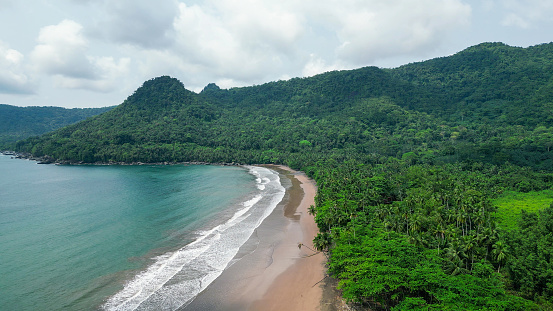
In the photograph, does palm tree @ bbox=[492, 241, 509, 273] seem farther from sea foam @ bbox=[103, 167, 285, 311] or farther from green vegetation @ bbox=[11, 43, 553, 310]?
sea foam @ bbox=[103, 167, 285, 311]

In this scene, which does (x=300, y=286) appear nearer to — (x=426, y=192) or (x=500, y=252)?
(x=500, y=252)

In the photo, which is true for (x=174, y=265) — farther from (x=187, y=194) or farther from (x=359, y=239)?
(x=187, y=194)

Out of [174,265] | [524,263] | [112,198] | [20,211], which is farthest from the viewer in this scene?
[112,198]

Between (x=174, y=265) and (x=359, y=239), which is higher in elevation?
(x=359, y=239)

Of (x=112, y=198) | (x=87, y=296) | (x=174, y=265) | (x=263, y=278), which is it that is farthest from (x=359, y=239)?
(x=112, y=198)

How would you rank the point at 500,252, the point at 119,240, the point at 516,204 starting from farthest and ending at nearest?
the point at 516,204, the point at 119,240, the point at 500,252

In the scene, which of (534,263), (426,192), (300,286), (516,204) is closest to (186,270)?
(300,286)

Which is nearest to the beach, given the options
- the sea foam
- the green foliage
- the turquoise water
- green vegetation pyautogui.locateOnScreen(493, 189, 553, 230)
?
the sea foam
